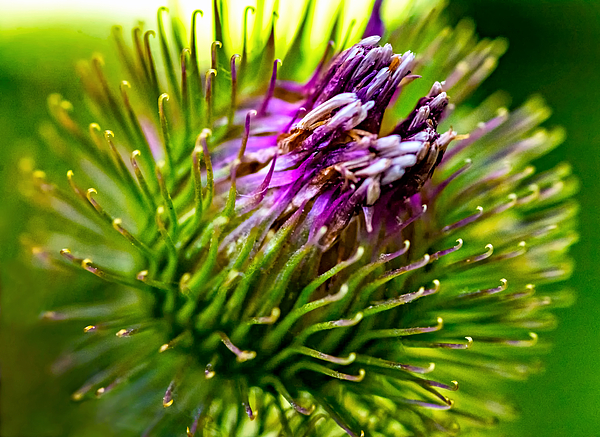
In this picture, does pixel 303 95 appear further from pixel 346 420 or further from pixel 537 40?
pixel 537 40

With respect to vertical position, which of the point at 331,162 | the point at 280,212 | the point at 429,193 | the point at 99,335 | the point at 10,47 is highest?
the point at 10,47

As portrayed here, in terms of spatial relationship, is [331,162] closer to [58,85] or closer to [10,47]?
[58,85]

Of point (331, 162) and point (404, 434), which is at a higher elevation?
point (331, 162)

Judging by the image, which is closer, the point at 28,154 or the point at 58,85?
the point at 28,154

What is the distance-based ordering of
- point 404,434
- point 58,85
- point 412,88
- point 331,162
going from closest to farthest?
point 331,162
point 404,434
point 412,88
point 58,85

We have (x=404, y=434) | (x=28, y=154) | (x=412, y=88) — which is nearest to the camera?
(x=404, y=434)

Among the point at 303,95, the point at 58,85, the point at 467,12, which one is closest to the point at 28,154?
the point at 58,85
